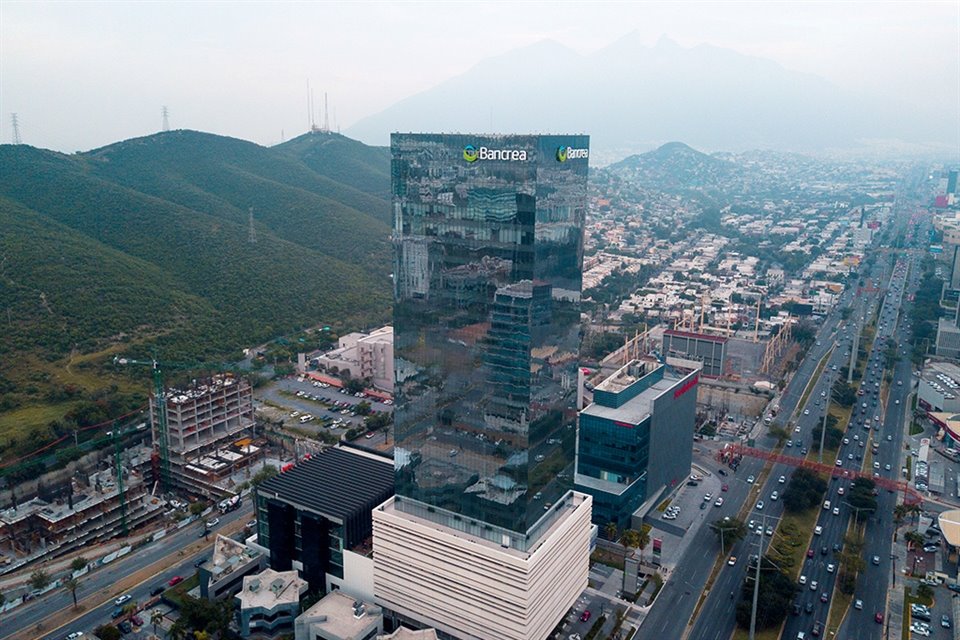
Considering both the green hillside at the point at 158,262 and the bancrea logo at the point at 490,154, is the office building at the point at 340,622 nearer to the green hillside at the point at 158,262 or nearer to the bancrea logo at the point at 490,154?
the bancrea logo at the point at 490,154

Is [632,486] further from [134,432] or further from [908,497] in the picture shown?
[134,432]

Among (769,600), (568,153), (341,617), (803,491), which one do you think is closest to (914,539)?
(803,491)

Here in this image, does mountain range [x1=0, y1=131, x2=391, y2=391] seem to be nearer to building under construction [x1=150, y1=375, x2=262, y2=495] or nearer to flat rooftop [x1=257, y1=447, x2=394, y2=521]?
building under construction [x1=150, y1=375, x2=262, y2=495]

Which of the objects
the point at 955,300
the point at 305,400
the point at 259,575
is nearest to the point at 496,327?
the point at 259,575

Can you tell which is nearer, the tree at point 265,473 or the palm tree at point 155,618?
the palm tree at point 155,618

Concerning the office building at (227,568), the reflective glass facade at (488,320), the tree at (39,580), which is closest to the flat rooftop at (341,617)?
the reflective glass facade at (488,320)

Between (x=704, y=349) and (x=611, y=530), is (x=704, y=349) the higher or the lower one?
the higher one

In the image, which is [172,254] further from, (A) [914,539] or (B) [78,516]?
(A) [914,539]
